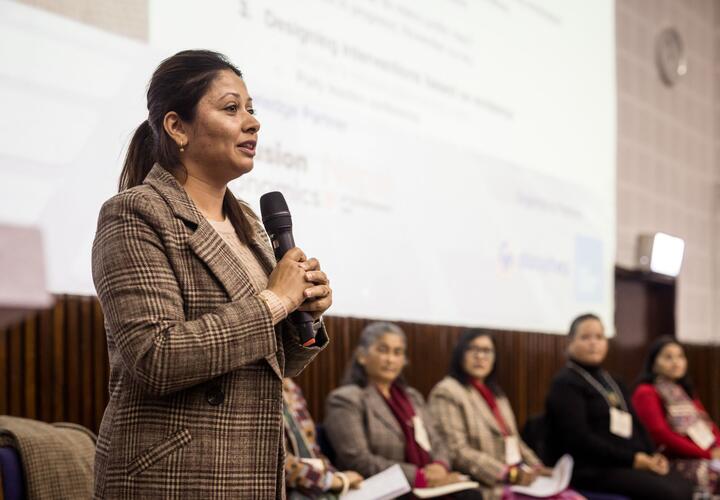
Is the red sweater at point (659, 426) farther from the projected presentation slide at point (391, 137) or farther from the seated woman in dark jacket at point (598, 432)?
the projected presentation slide at point (391, 137)

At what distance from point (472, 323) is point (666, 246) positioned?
2.96 m

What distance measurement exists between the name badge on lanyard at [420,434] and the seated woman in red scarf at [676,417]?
2.05 metres

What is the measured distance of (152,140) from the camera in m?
1.83

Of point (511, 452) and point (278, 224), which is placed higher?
point (278, 224)

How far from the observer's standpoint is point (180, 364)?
1467 millimetres

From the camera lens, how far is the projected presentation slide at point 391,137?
3.25 metres

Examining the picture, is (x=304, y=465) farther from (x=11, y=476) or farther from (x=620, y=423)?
(x=620, y=423)

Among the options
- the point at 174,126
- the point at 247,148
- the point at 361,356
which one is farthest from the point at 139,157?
the point at 361,356

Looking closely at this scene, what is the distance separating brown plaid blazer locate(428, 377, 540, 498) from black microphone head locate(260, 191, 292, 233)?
2.81 m

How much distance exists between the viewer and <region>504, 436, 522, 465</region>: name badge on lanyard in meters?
4.59

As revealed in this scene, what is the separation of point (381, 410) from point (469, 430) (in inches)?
27.5

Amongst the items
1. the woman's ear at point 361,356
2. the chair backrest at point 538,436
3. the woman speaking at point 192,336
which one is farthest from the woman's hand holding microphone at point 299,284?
the chair backrest at point 538,436

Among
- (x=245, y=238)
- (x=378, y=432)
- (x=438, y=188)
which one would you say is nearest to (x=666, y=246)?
(x=438, y=188)

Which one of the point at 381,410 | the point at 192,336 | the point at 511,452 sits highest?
the point at 192,336
